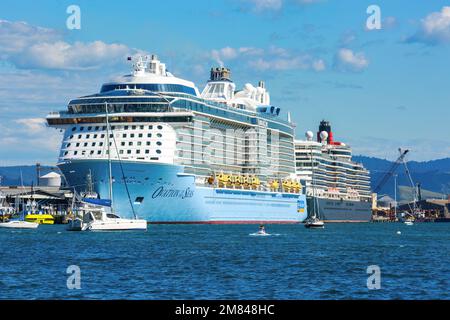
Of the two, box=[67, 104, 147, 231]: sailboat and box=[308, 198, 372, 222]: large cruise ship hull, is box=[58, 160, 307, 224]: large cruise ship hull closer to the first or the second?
box=[67, 104, 147, 231]: sailboat

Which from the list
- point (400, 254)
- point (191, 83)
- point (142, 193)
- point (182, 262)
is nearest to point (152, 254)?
point (182, 262)

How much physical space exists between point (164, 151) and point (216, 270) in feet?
221

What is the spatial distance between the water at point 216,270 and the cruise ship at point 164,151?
3718 centimetres

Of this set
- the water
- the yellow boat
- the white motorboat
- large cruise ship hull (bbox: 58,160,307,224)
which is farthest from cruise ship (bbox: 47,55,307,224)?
the water

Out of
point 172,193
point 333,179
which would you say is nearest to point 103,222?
point 172,193

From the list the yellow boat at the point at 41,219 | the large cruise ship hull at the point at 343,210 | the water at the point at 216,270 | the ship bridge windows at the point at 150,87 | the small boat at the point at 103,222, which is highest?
the ship bridge windows at the point at 150,87

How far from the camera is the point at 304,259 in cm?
5728

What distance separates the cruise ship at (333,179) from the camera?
168 meters

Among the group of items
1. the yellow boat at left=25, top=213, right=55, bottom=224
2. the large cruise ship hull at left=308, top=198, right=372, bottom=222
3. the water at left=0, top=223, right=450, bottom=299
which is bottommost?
the water at left=0, top=223, right=450, bottom=299

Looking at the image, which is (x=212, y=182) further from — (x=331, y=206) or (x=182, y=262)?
(x=182, y=262)

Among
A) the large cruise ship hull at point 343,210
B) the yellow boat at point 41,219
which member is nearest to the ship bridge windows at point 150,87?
the yellow boat at point 41,219

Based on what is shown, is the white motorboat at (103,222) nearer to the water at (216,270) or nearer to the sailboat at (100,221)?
the sailboat at (100,221)

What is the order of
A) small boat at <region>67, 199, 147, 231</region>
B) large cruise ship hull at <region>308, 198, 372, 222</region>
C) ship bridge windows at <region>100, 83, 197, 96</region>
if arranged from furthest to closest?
large cruise ship hull at <region>308, 198, 372, 222</region>, ship bridge windows at <region>100, 83, 197, 96</region>, small boat at <region>67, 199, 147, 231</region>

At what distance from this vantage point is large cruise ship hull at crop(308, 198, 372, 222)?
167 m
